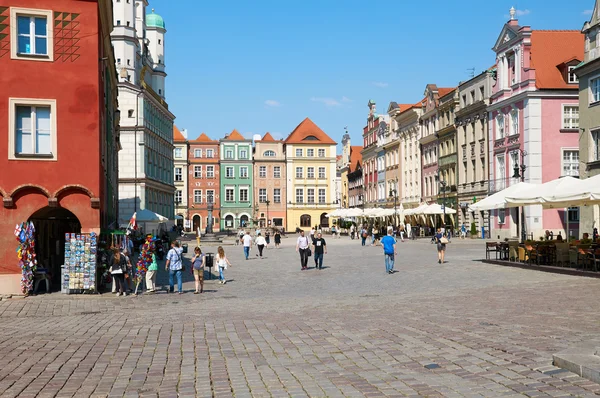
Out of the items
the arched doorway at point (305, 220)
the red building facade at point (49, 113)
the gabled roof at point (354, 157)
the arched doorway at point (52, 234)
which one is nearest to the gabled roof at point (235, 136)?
the arched doorway at point (305, 220)

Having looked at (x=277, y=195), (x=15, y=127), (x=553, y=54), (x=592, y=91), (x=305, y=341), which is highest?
(x=553, y=54)

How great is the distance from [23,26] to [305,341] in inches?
582

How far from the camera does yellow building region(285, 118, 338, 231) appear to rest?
365 ft

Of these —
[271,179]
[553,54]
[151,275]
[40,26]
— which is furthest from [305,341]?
[271,179]

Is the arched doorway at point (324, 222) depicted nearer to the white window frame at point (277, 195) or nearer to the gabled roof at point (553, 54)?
the white window frame at point (277, 195)

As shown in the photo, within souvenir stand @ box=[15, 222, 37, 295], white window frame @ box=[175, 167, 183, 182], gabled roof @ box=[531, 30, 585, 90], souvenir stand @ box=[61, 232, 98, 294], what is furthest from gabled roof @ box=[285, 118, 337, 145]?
souvenir stand @ box=[15, 222, 37, 295]

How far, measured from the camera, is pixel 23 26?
69.5ft

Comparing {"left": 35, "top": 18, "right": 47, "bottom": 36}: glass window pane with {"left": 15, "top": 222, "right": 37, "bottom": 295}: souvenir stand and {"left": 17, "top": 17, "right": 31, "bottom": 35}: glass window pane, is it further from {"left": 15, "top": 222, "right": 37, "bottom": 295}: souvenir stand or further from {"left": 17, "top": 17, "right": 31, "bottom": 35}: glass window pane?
{"left": 15, "top": 222, "right": 37, "bottom": 295}: souvenir stand

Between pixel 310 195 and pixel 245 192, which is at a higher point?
pixel 245 192

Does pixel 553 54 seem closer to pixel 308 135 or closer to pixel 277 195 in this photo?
pixel 308 135

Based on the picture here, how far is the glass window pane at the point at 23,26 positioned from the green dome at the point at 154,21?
259 ft

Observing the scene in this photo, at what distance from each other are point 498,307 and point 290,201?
96508 mm

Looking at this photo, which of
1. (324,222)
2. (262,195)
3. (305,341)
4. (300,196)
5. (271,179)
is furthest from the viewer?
(324,222)

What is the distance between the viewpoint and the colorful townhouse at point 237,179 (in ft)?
370
